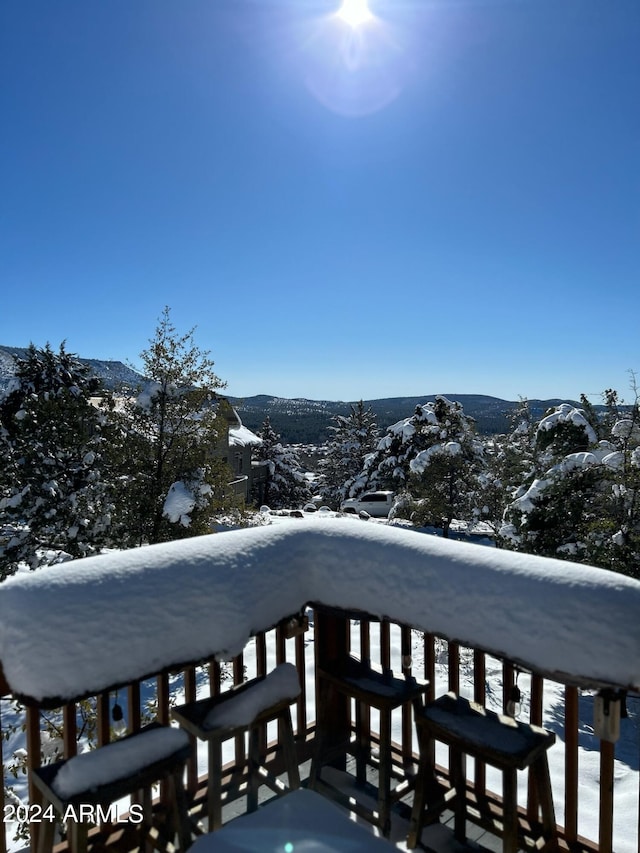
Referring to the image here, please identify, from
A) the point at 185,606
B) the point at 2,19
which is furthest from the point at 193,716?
the point at 2,19

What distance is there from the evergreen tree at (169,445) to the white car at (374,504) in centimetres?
1408

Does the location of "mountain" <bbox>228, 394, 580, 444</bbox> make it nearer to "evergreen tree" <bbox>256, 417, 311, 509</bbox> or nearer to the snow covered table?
"evergreen tree" <bbox>256, 417, 311, 509</bbox>

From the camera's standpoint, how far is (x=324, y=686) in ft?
8.30

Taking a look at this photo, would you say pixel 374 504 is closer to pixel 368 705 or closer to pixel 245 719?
pixel 368 705

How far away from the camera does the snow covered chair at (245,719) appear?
1.96 metres

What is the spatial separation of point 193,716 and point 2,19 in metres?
6.63

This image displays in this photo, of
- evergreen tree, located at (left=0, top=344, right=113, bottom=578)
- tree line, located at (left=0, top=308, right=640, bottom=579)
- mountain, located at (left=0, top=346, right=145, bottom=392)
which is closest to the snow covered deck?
tree line, located at (left=0, top=308, right=640, bottom=579)

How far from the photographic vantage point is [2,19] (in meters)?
5.02

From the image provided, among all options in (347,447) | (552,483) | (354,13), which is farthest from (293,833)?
(347,447)

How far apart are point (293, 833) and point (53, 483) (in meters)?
7.80

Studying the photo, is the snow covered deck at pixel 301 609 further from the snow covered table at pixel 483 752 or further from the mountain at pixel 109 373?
the mountain at pixel 109 373

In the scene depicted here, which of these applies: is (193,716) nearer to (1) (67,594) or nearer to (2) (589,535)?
(1) (67,594)

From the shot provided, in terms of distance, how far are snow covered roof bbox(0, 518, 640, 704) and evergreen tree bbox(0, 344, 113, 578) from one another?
7177 mm

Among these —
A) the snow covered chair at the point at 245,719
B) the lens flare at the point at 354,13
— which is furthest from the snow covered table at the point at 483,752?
the lens flare at the point at 354,13
